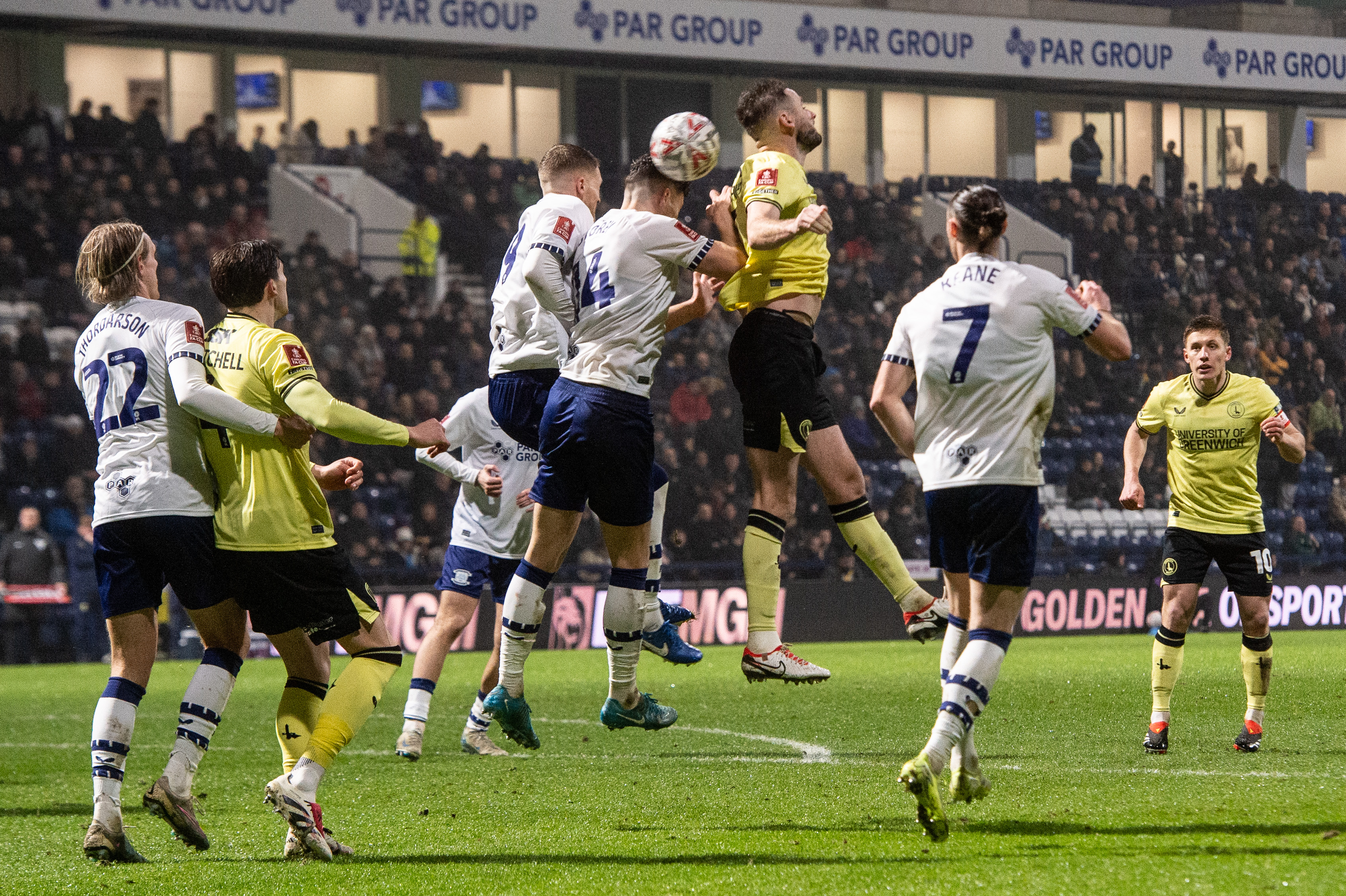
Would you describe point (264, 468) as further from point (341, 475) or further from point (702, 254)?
point (702, 254)

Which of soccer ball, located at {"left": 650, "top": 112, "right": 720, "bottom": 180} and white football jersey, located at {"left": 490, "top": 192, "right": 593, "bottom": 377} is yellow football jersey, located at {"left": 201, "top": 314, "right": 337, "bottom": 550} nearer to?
white football jersey, located at {"left": 490, "top": 192, "right": 593, "bottom": 377}

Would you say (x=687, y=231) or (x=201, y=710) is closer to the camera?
(x=201, y=710)

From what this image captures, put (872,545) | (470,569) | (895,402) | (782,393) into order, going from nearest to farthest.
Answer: (895,402) → (782,393) → (872,545) → (470,569)

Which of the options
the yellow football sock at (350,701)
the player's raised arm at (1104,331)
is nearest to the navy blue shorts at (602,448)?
the yellow football sock at (350,701)

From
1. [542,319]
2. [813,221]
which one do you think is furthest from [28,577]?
[813,221]

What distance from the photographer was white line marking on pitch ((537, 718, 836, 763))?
27.6ft

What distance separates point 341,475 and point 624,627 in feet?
4.77

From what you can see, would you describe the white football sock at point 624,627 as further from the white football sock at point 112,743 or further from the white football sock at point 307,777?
the white football sock at point 112,743

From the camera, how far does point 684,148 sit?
21.4ft

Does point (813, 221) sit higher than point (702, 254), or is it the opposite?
point (813, 221)

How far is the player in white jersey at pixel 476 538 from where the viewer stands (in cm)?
912

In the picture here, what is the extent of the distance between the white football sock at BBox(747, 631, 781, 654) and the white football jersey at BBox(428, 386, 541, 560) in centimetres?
268

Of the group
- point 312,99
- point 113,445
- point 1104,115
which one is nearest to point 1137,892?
point 113,445

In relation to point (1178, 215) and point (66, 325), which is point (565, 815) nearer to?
point (66, 325)
